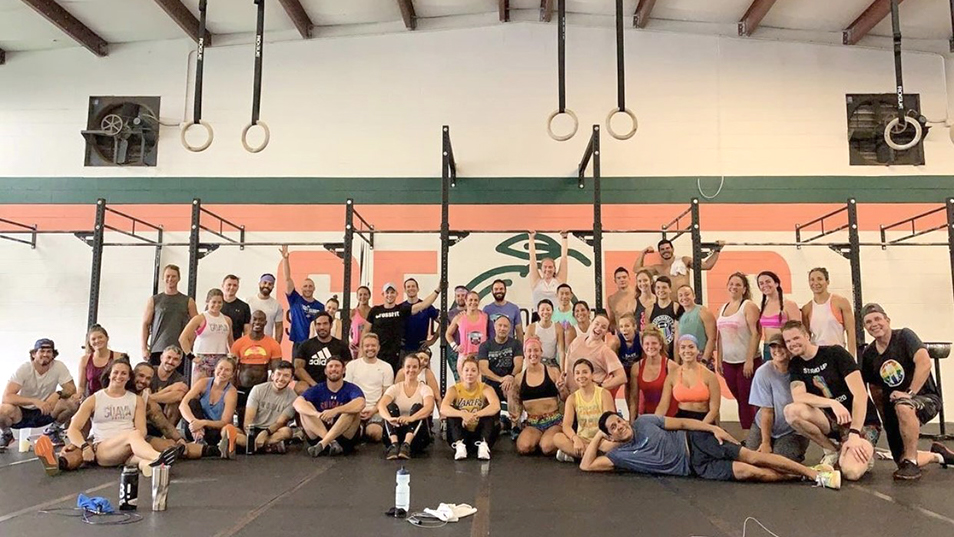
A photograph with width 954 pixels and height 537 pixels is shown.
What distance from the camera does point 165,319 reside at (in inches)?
218

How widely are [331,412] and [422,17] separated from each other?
4.89 metres

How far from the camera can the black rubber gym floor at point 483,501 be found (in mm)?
2625

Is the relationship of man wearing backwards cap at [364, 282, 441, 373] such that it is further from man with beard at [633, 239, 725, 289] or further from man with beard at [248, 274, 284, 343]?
man with beard at [633, 239, 725, 289]

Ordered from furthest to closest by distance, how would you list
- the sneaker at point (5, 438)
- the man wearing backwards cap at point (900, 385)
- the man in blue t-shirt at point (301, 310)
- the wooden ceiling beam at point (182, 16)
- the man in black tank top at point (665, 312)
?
the wooden ceiling beam at point (182, 16)
the man in blue t-shirt at point (301, 310)
the man in black tank top at point (665, 312)
the sneaker at point (5, 438)
the man wearing backwards cap at point (900, 385)

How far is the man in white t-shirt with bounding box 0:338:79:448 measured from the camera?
194 inches

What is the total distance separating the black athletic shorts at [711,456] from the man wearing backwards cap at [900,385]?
107 cm

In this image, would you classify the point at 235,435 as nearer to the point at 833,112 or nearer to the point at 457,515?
the point at 457,515

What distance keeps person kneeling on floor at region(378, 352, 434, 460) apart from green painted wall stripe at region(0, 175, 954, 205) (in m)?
2.87

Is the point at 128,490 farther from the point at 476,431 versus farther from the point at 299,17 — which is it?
the point at 299,17

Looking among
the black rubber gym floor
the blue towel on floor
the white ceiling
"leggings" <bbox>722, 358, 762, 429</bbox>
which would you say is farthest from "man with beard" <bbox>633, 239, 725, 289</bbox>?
the blue towel on floor

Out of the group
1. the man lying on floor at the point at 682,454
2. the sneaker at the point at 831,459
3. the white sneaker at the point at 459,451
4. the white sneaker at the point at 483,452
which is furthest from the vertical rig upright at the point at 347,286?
the sneaker at the point at 831,459

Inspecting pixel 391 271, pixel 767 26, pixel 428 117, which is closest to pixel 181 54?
pixel 428 117

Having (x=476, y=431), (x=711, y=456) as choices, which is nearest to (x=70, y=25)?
(x=476, y=431)

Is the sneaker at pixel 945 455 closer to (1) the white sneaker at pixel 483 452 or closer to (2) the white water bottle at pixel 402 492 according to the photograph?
(1) the white sneaker at pixel 483 452
